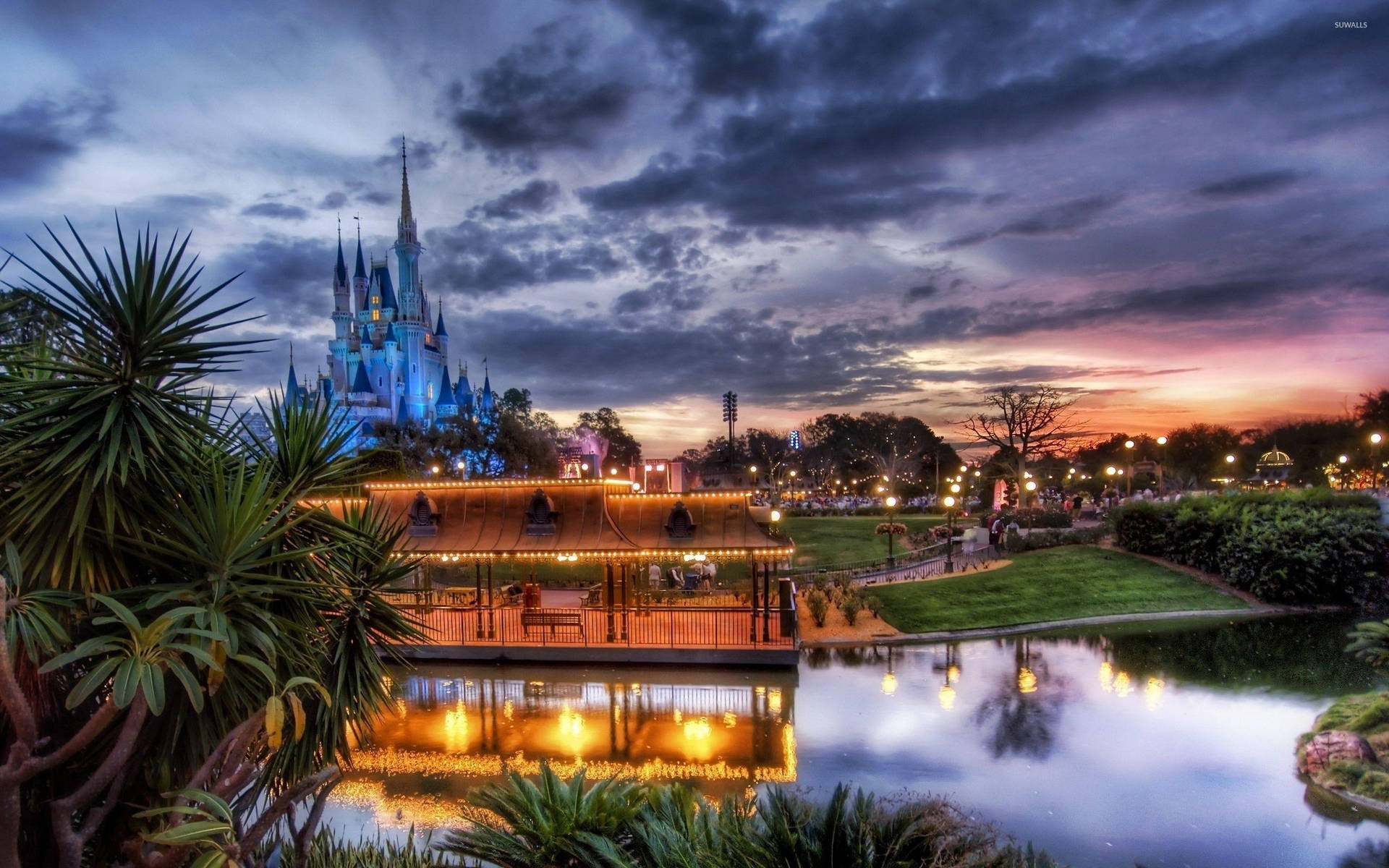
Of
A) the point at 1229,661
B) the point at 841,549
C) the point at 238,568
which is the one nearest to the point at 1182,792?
the point at 1229,661

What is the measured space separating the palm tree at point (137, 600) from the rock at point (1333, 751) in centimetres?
1495

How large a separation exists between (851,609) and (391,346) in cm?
Answer: 9808

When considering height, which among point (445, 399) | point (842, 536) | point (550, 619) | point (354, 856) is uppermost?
point (445, 399)

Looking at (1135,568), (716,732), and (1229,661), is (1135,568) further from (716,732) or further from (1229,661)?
(716,732)

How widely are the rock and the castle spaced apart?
99.0m

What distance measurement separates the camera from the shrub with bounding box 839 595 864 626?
23.0 metres

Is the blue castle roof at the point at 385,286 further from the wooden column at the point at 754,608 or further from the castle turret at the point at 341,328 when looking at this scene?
the wooden column at the point at 754,608

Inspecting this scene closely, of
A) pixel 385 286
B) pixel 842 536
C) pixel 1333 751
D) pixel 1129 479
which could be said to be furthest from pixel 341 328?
pixel 1333 751

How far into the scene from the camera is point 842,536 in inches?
1928

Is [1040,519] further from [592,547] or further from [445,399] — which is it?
[445,399]

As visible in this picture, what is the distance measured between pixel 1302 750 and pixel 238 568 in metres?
16.4

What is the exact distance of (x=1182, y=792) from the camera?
448 inches

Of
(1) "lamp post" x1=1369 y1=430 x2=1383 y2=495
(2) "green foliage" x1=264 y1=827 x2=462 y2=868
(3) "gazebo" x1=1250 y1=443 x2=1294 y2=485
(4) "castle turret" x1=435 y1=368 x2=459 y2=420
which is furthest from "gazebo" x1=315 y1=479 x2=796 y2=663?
(4) "castle turret" x1=435 y1=368 x2=459 y2=420

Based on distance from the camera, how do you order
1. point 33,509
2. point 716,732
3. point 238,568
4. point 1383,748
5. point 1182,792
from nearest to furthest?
point 33,509, point 238,568, point 1182,792, point 1383,748, point 716,732
